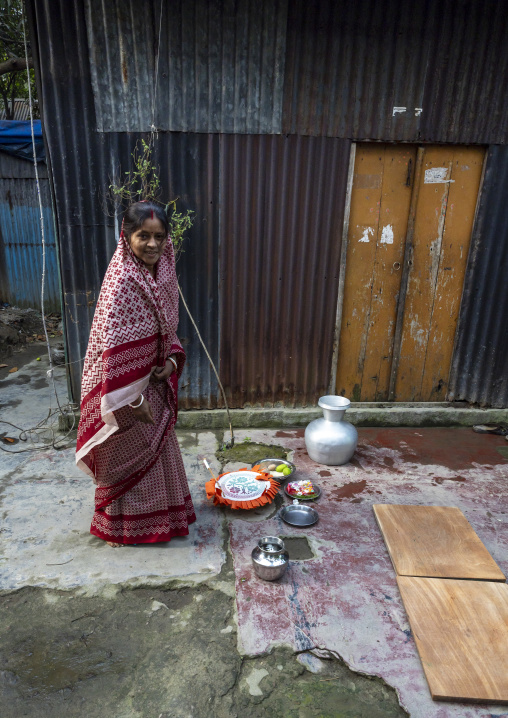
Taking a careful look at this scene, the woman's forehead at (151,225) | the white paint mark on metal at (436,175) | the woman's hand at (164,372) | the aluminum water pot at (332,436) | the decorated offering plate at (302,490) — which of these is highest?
the white paint mark on metal at (436,175)

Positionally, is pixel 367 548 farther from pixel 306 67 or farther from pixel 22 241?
pixel 22 241

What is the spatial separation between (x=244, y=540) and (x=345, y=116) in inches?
139

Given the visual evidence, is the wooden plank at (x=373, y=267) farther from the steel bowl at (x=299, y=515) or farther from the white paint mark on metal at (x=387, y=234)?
the steel bowl at (x=299, y=515)

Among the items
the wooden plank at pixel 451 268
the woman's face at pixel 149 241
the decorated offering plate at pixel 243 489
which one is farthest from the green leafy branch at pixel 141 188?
the wooden plank at pixel 451 268

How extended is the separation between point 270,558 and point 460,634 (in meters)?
1.04

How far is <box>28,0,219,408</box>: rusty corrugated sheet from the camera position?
370 cm

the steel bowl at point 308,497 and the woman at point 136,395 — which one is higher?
the woman at point 136,395

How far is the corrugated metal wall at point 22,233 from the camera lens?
28.6ft

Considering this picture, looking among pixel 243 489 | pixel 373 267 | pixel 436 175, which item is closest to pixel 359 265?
pixel 373 267

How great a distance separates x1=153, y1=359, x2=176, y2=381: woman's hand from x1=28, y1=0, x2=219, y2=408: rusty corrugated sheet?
1.58m

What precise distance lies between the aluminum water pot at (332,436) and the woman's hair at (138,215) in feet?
6.88

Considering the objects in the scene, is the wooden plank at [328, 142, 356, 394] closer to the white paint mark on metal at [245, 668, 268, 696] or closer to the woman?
the woman

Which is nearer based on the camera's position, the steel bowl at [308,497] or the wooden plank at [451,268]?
the steel bowl at [308,497]

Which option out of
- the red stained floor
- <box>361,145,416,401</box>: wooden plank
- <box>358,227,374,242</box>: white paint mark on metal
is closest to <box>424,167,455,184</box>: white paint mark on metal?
<box>361,145,416,401</box>: wooden plank
